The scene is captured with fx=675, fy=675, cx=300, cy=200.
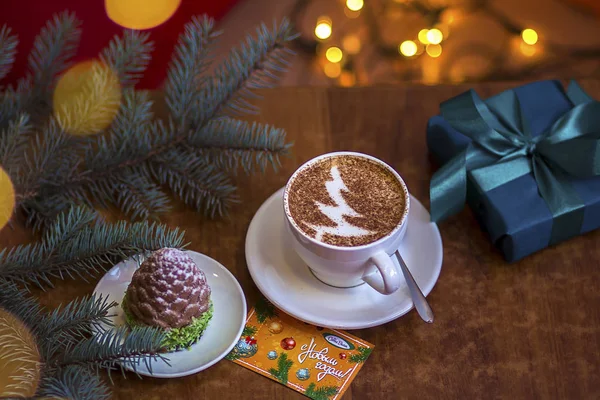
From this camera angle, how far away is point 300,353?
2.89 feet

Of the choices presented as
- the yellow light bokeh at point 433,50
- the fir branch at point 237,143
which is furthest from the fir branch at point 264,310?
the yellow light bokeh at point 433,50

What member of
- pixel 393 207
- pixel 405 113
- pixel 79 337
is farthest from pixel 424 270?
pixel 79 337

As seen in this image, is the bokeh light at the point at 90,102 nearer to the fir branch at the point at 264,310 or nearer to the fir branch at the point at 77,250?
the fir branch at the point at 77,250

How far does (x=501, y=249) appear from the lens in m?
0.98

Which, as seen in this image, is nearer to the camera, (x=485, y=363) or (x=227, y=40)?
(x=485, y=363)

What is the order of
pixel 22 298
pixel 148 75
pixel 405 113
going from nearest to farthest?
pixel 22 298, pixel 405 113, pixel 148 75

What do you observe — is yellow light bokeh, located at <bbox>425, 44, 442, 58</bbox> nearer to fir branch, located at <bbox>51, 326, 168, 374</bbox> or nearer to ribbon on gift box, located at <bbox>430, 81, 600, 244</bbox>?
ribbon on gift box, located at <bbox>430, 81, 600, 244</bbox>

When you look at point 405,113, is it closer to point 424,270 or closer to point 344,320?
point 424,270

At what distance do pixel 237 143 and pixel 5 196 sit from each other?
34cm

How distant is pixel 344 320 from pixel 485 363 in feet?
0.62

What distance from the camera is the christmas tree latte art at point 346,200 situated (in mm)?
891

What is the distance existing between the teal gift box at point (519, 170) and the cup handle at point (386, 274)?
6.3 inches

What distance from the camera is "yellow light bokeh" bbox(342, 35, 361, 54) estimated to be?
1787 millimetres

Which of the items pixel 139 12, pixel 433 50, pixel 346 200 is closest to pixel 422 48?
pixel 433 50
